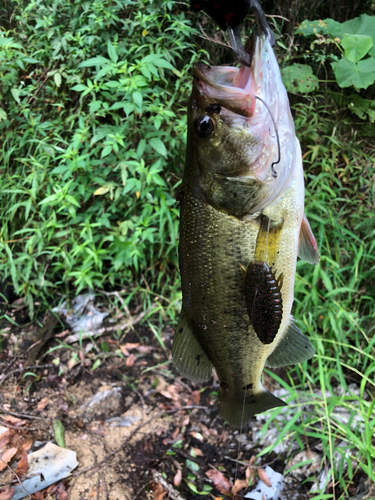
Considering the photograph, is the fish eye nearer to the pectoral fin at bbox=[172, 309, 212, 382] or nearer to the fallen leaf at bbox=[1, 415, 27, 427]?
the pectoral fin at bbox=[172, 309, 212, 382]

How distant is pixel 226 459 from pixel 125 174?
2.33 meters

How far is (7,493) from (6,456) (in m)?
0.23

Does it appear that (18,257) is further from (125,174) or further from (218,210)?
(218,210)

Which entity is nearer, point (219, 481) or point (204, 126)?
point (204, 126)

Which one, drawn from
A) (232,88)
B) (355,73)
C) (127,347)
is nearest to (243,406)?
(232,88)

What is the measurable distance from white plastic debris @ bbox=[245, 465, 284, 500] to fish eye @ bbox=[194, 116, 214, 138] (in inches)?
92.9

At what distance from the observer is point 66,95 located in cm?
338

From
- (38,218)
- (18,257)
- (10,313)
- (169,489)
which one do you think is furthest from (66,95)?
(169,489)

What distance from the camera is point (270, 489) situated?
2.31 meters

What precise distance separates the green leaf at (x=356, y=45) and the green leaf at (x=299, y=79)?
317 millimetres

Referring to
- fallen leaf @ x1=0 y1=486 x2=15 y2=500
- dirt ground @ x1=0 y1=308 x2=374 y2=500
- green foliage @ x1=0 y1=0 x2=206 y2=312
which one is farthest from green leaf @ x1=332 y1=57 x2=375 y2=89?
fallen leaf @ x1=0 y1=486 x2=15 y2=500

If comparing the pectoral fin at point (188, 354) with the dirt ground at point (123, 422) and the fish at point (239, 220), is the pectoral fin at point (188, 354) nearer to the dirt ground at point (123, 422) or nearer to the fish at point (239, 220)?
the fish at point (239, 220)

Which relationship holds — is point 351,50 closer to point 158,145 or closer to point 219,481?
point 158,145

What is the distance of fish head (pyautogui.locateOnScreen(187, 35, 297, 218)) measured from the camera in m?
1.02
